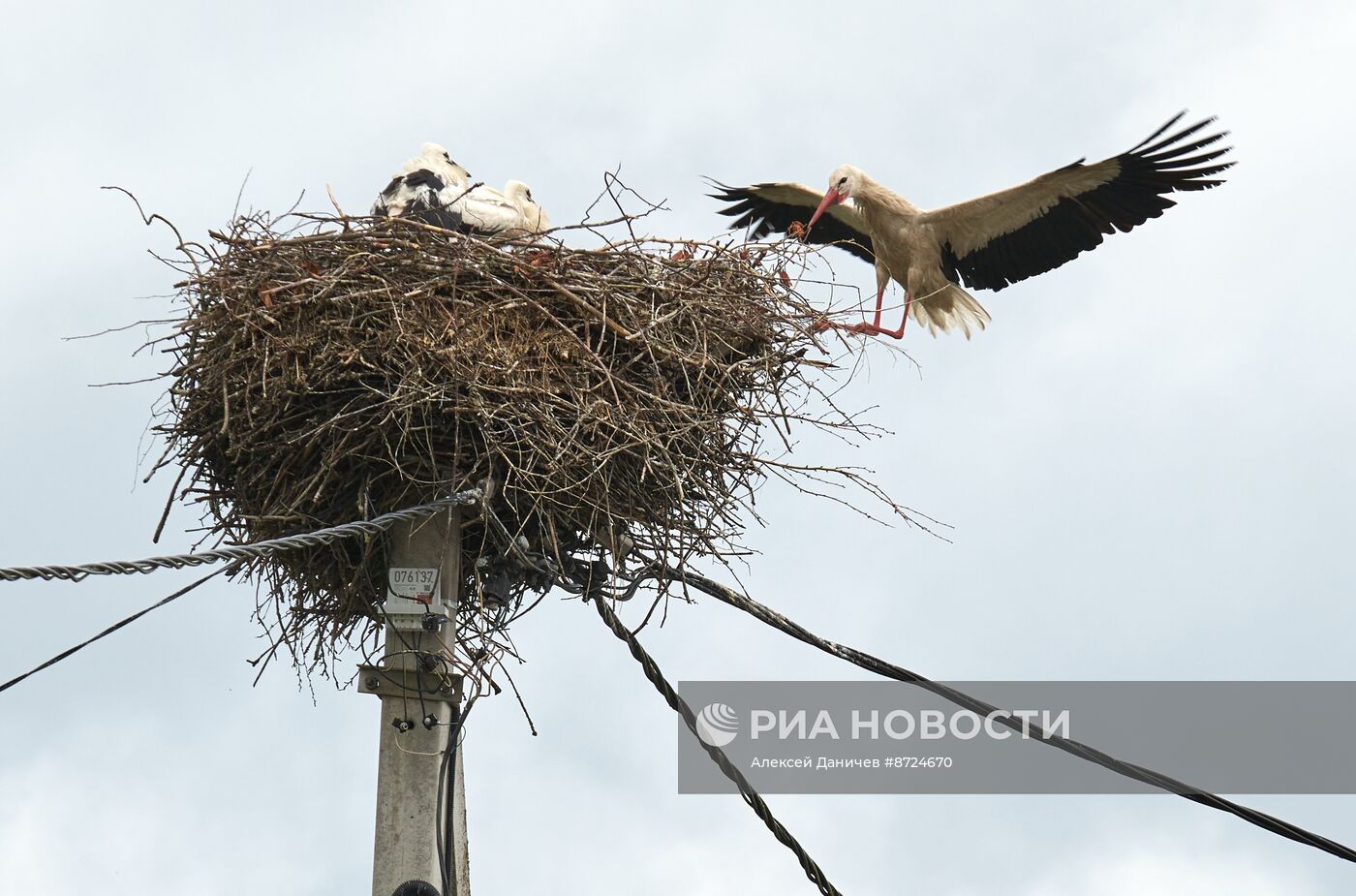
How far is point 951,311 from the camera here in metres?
8.52

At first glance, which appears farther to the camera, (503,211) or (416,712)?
(503,211)

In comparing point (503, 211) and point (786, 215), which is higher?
point (786, 215)

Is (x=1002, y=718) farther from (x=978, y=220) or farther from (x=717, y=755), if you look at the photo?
(x=978, y=220)

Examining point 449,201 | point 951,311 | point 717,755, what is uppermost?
point 951,311

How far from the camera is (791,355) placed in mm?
5238

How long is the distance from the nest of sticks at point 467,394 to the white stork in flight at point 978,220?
288cm

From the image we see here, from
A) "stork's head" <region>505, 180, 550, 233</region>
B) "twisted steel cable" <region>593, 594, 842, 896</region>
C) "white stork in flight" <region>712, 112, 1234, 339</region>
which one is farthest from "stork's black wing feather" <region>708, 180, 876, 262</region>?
"twisted steel cable" <region>593, 594, 842, 896</region>

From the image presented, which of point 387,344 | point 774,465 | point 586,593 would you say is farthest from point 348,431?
point 774,465

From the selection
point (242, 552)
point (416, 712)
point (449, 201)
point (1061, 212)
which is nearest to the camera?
point (242, 552)

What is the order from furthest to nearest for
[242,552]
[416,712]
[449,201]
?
1. [449,201]
2. [416,712]
3. [242,552]

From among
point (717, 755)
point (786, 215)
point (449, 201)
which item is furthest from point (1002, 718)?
point (786, 215)

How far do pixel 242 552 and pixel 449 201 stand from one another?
7.73 ft

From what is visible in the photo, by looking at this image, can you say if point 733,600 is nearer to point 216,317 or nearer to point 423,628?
point 423,628

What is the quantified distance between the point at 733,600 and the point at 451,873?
1.30 meters
